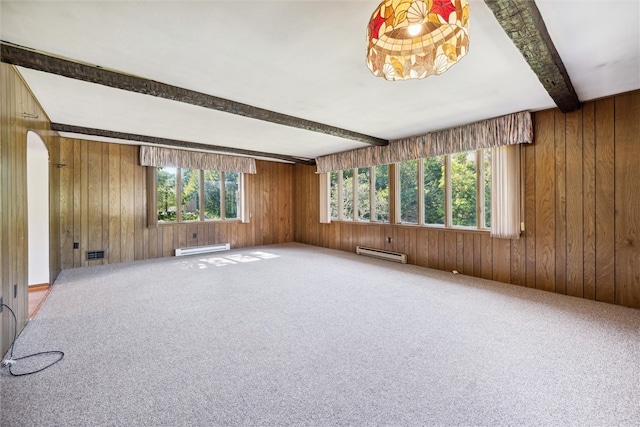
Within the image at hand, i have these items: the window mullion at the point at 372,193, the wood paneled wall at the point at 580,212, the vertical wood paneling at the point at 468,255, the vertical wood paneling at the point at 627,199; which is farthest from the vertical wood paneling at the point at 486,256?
the window mullion at the point at 372,193

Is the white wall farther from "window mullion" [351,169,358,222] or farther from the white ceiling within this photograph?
"window mullion" [351,169,358,222]

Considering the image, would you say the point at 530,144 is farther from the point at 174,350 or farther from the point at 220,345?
the point at 174,350

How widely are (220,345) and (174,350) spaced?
1.10 ft

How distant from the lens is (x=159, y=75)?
2.49 meters

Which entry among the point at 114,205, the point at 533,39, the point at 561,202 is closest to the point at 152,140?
the point at 114,205

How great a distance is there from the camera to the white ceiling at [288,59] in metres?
1.67

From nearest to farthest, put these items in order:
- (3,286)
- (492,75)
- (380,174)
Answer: (3,286), (492,75), (380,174)

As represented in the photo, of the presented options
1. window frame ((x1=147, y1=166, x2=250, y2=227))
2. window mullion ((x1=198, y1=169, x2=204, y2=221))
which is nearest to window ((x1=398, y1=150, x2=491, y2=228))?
window frame ((x1=147, y1=166, x2=250, y2=227))

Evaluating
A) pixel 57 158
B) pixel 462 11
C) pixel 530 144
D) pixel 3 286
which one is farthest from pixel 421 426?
pixel 57 158

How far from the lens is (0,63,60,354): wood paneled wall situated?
2.05m

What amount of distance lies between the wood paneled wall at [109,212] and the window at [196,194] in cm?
25

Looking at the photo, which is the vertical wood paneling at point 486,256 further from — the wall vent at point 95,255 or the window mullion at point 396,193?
the wall vent at point 95,255

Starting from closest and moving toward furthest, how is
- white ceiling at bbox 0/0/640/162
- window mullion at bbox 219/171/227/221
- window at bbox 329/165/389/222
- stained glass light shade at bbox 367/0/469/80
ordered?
1. stained glass light shade at bbox 367/0/469/80
2. white ceiling at bbox 0/0/640/162
3. window at bbox 329/165/389/222
4. window mullion at bbox 219/171/227/221

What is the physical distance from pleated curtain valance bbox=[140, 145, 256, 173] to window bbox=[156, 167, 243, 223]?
28 cm
